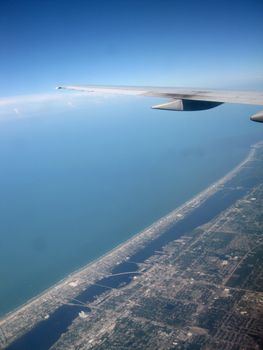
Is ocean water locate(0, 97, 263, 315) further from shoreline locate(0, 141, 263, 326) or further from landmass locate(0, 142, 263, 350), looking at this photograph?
landmass locate(0, 142, 263, 350)

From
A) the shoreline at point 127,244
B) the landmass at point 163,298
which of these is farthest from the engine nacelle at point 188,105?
the shoreline at point 127,244

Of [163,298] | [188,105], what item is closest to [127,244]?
[163,298]

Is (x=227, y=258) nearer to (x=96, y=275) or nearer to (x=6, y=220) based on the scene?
(x=96, y=275)

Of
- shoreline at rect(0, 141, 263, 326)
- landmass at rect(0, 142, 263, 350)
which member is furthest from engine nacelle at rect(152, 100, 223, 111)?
shoreline at rect(0, 141, 263, 326)

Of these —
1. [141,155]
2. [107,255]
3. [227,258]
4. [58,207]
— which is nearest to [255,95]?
[227,258]

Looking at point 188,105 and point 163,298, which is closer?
point 188,105

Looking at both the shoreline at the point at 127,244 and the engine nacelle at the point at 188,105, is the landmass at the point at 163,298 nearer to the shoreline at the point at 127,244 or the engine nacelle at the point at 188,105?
the shoreline at the point at 127,244

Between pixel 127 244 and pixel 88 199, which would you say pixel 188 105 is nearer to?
pixel 127 244

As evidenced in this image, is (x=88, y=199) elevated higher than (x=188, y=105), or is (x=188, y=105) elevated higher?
(x=188, y=105)

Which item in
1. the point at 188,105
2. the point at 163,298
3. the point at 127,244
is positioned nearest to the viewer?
the point at 188,105

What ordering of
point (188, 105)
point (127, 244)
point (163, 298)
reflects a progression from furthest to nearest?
point (127, 244) < point (163, 298) < point (188, 105)
